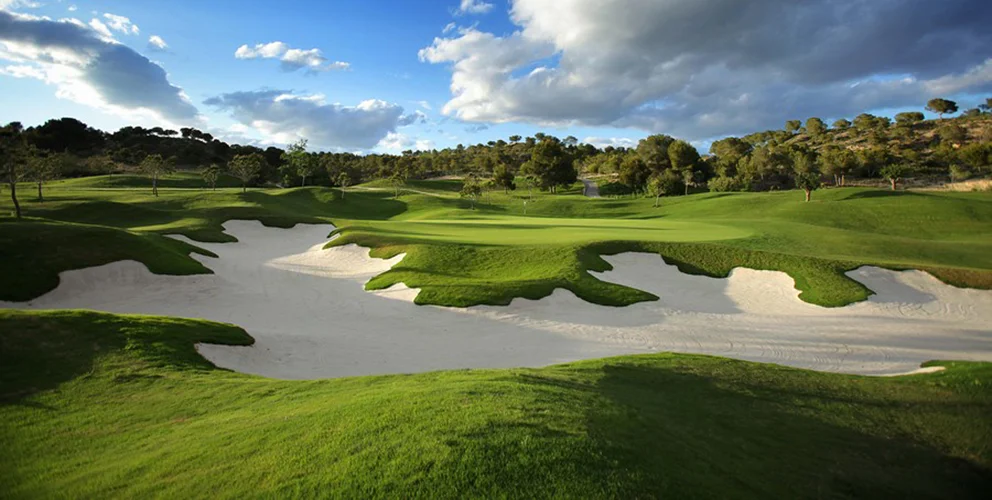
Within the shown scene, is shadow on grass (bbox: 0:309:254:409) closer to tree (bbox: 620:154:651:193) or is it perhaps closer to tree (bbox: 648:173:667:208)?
tree (bbox: 648:173:667:208)

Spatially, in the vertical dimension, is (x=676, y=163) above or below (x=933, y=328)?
above

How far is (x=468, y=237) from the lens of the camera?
1283 inches

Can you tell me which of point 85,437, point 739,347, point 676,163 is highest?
point 676,163

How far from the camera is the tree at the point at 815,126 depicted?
16909 cm

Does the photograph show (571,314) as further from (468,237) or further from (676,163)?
(676,163)

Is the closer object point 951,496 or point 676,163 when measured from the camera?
point 951,496

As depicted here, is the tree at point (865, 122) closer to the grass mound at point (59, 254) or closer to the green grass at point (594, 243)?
the green grass at point (594, 243)

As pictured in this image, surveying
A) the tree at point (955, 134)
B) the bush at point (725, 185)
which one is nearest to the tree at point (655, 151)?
the bush at point (725, 185)

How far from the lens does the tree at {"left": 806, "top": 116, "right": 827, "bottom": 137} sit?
16909 centimetres

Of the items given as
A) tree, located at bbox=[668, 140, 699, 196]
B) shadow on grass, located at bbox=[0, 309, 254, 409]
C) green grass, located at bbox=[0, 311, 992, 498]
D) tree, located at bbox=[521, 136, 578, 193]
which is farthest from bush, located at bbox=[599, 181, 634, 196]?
shadow on grass, located at bbox=[0, 309, 254, 409]

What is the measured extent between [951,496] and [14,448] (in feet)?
42.1

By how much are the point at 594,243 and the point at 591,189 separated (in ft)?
261

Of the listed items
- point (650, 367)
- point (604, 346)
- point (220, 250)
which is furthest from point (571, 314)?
point (220, 250)

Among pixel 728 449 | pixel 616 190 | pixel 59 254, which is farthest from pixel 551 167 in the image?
pixel 728 449
